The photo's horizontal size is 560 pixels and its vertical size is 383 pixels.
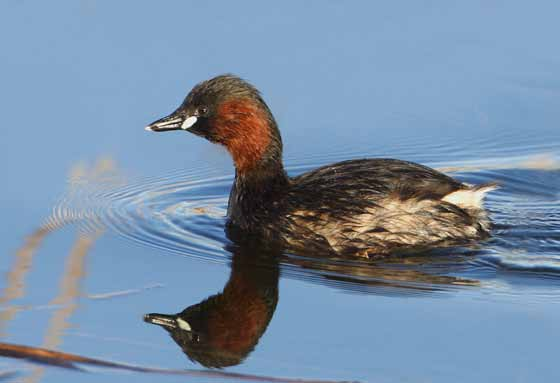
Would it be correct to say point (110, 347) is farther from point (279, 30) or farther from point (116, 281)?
point (279, 30)

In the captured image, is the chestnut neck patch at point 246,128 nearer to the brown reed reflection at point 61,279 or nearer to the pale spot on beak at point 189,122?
the pale spot on beak at point 189,122

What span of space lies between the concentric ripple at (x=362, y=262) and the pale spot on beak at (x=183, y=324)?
1131 millimetres

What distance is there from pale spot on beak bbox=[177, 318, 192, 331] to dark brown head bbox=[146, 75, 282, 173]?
2.32 m

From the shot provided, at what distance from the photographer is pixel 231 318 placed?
7.32m

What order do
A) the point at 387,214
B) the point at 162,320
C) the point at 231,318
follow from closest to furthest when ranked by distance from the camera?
1. the point at 162,320
2. the point at 231,318
3. the point at 387,214

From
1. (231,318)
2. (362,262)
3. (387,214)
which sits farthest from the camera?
(387,214)

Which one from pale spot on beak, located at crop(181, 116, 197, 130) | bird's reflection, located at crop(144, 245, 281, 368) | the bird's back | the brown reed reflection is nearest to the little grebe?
the bird's back

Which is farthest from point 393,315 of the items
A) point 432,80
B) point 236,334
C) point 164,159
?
point 432,80

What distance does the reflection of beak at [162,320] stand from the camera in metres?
7.04

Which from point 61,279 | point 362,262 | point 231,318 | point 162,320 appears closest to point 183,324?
point 162,320

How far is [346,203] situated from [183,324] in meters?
2.00

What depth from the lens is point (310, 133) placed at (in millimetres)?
10516

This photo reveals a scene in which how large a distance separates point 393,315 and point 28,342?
1994 millimetres

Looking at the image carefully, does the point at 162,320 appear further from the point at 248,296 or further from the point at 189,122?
the point at 189,122
